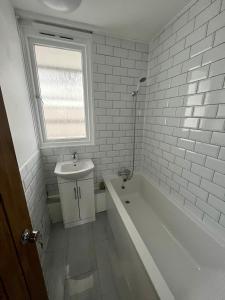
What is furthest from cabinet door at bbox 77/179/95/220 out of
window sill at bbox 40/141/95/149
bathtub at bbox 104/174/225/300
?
window sill at bbox 40/141/95/149

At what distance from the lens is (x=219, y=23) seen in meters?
0.97

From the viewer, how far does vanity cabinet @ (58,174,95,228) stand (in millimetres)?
1664

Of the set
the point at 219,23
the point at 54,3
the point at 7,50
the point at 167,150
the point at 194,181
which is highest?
the point at 54,3

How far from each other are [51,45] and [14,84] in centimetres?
76

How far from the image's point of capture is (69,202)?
68.0 inches

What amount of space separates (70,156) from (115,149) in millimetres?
659

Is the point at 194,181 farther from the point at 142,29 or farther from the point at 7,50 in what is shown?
the point at 7,50

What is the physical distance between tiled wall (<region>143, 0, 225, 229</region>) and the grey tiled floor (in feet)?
3.20

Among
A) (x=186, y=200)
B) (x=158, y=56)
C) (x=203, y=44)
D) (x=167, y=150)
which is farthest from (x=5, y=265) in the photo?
(x=158, y=56)

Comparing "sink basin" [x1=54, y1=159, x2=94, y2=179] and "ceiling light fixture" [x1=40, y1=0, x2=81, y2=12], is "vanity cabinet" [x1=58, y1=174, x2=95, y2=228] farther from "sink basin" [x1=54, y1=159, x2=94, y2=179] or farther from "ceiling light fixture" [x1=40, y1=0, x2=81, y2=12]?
"ceiling light fixture" [x1=40, y1=0, x2=81, y2=12]

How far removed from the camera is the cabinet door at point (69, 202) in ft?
5.41

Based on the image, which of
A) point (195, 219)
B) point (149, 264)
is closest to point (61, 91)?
point (149, 264)

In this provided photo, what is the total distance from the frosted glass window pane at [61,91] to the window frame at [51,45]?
→ 0.15ft

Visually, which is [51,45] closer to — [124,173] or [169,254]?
[124,173]
